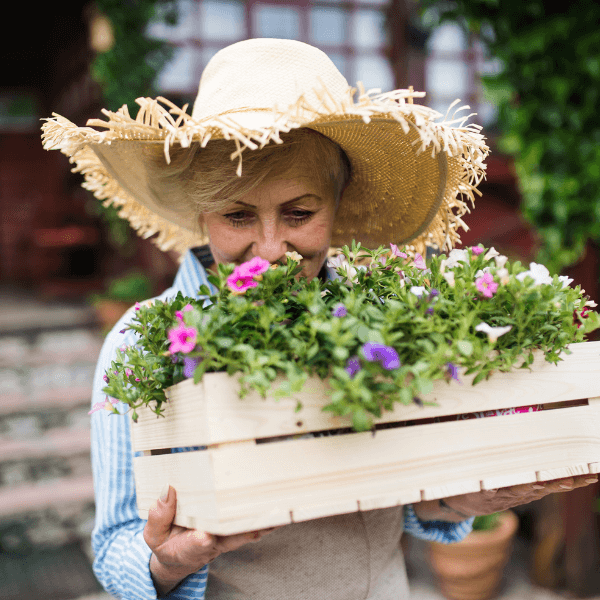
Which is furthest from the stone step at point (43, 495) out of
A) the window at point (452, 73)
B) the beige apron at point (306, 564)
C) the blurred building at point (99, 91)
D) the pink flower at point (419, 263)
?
the window at point (452, 73)

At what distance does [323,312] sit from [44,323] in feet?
17.9

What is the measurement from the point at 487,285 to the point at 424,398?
0.23 metres

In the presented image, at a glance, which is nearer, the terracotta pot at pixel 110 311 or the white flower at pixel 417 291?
the white flower at pixel 417 291

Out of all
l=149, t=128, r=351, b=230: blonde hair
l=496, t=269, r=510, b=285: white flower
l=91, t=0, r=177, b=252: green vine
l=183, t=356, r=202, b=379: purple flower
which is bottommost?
l=183, t=356, r=202, b=379: purple flower

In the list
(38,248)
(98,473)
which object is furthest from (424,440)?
(38,248)

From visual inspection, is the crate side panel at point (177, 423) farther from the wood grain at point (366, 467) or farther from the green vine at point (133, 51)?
the green vine at point (133, 51)

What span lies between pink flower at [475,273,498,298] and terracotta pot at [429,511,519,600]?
8.49 ft

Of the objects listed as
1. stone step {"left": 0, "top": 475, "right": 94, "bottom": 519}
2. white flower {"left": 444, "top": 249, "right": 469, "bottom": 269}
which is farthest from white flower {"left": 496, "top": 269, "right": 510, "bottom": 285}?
stone step {"left": 0, "top": 475, "right": 94, "bottom": 519}

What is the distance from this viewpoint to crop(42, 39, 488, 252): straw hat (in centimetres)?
111

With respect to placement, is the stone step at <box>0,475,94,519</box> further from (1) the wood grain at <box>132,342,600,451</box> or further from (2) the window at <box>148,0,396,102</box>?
(2) the window at <box>148,0,396,102</box>

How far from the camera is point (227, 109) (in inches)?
49.8

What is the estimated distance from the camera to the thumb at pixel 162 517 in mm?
1050

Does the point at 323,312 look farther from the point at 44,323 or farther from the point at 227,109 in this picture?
the point at 44,323

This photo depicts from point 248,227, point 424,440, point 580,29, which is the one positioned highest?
point 580,29
